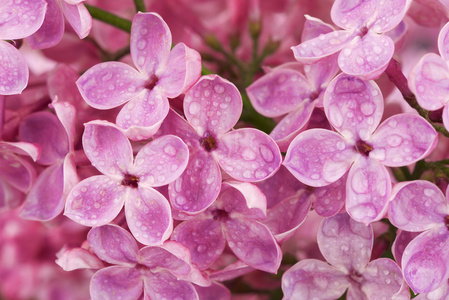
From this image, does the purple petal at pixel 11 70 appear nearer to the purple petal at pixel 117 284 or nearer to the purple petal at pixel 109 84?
the purple petal at pixel 109 84

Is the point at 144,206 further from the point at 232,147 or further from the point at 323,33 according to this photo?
the point at 323,33

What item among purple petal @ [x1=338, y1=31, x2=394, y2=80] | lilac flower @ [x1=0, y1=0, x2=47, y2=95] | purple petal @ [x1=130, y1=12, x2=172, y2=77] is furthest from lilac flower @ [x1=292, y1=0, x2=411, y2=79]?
lilac flower @ [x1=0, y1=0, x2=47, y2=95]

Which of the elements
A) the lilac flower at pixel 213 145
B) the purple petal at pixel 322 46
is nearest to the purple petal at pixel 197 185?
the lilac flower at pixel 213 145

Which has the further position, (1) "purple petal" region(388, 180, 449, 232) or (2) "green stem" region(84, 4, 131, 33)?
(2) "green stem" region(84, 4, 131, 33)

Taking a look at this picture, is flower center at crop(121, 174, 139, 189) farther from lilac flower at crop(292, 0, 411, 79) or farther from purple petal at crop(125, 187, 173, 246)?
lilac flower at crop(292, 0, 411, 79)

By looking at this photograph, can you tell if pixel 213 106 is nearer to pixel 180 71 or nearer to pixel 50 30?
pixel 180 71
